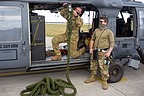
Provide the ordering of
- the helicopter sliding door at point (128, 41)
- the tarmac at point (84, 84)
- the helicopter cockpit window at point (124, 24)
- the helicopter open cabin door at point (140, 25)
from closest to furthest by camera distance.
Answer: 1. the tarmac at point (84, 84)
2. the helicopter sliding door at point (128, 41)
3. the helicopter open cabin door at point (140, 25)
4. the helicopter cockpit window at point (124, 24)

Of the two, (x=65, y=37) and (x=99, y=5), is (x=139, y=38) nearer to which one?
(x=99, y=5)

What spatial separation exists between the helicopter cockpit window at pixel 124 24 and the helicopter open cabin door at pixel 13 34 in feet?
10.9

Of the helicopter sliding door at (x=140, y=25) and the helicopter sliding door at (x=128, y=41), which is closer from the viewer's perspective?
the helicopter sliding door at (x=128, y=41)

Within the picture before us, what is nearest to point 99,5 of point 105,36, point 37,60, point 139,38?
point 105,36

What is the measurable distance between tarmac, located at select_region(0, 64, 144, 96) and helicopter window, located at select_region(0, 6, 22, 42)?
1.27m

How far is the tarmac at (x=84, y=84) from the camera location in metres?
4.90

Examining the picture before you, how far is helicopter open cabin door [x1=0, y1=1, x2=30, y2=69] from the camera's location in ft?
15.4

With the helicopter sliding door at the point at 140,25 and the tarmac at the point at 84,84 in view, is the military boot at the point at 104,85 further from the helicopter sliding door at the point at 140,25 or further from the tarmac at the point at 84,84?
the helicopter sliding door at the point at 140,25

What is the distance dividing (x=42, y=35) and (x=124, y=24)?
3.02 meters

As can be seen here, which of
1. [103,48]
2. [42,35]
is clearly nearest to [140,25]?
[103,48]

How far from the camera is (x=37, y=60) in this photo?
5453 mm

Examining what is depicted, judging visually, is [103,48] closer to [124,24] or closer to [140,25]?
[140,25]

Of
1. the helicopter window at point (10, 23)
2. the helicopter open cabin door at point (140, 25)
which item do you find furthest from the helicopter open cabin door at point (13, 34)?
the helicopter open cabin door at point (140, 25)

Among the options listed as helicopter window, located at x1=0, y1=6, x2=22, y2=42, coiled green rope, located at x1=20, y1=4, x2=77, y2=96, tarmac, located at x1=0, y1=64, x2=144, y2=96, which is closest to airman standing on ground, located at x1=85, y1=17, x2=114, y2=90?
tarmac, located at x1=0, y1=64, x2=144, y2=96
